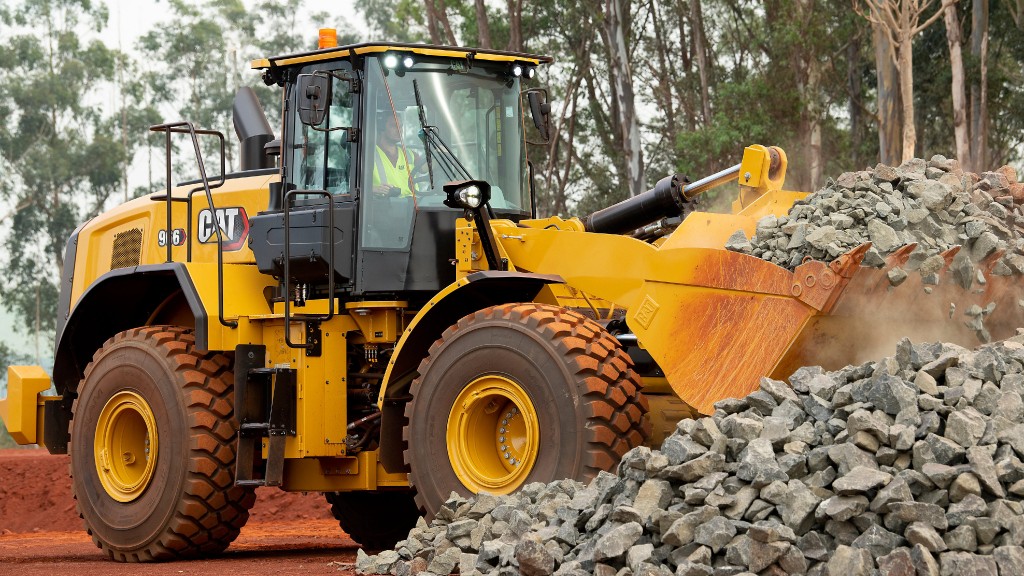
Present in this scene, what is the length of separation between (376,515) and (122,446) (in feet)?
6.87

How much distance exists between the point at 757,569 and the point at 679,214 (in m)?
4.60

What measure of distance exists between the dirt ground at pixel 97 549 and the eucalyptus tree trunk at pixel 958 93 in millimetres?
16239

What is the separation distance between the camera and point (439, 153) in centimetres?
915

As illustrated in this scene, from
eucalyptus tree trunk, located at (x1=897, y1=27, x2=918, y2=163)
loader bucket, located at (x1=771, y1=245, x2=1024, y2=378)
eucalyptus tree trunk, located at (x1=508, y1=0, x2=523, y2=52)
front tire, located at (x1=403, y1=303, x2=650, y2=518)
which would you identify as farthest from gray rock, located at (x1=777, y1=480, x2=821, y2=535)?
eucalyptus tree trunk, located at (x1=508, y1=0, x2=523, y2=52)

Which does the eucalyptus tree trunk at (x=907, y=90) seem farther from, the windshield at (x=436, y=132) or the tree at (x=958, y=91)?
the windshield at (x=436, y=132)

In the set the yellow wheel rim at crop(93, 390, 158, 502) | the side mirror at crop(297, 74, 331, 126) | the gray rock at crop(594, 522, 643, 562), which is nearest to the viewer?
the gray rock at crop(594, 522, 643, 562)

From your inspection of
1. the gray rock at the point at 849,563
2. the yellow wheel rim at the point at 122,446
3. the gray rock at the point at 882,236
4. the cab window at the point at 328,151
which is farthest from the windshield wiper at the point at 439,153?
the gray rock at the point at 849,563

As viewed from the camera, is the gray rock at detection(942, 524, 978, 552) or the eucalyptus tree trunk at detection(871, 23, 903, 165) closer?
the gray rock at detection(942, 524, 978, 552)

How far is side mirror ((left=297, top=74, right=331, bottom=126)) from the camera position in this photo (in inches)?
342

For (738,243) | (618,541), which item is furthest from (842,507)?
(738,243)

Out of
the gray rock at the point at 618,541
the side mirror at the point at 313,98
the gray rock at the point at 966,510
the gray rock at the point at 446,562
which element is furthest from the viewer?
the side mirror at the point at 313,98

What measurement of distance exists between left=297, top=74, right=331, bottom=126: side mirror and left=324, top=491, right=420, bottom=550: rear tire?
360 centimetres

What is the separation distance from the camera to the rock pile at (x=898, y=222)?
775 centimetres

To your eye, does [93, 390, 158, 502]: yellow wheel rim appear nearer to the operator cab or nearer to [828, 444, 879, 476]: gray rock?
the operator cab
